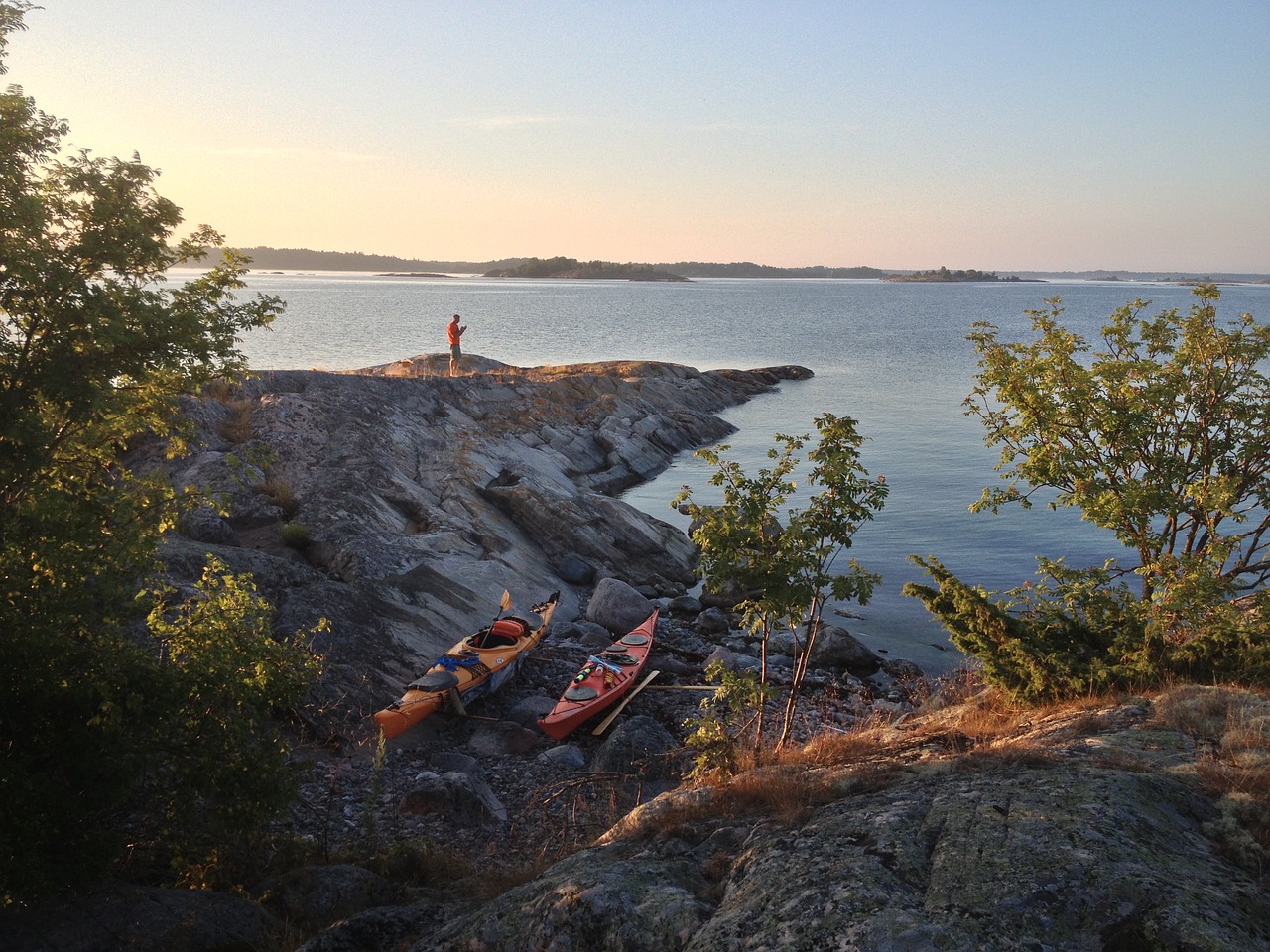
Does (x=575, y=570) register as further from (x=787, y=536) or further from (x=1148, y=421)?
(x=1148, y=421)

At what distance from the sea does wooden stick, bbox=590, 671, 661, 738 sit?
5272 millimetres

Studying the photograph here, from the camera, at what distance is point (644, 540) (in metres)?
25.4

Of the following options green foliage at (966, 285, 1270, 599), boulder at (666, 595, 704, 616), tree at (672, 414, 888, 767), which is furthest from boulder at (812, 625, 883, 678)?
tree at (672, 414, 888, 767)

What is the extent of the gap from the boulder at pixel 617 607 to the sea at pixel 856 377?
17.4 ft

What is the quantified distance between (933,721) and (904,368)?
6274 cm

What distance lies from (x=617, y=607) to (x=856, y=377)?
162 feet

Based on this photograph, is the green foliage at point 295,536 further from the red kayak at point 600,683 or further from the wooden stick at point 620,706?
the wooden stick at point 620,706

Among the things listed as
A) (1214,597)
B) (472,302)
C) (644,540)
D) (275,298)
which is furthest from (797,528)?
(472,302)

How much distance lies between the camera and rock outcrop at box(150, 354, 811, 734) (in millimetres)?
16703

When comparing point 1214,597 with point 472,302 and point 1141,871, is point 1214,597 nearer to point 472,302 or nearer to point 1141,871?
point 1141,871

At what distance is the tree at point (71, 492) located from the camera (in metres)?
7.24

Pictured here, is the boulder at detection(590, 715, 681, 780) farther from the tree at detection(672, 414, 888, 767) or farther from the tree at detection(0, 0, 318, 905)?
the tree at detection(0, 0, 318, 905)

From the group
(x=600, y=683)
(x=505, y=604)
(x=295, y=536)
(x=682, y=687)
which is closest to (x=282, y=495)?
(x=295, y=536)

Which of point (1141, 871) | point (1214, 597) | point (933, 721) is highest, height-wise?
point (1214, 597)
